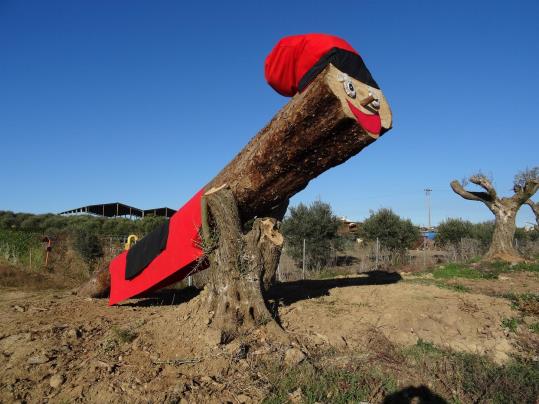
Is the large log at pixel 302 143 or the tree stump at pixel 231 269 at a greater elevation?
the large log at pixel 302 143

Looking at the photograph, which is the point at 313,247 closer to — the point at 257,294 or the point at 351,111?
the point at 257,294

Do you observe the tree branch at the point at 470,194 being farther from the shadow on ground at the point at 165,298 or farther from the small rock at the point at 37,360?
the small rock at the point at 37,360

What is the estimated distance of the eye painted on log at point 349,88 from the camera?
3334mm

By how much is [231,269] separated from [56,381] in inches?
72.9

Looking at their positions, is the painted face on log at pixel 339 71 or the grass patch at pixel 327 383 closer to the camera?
the grass patch at pixel 327 383

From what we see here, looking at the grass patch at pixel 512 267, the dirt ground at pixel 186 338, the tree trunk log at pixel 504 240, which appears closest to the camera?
the dirt ground at pixel 186 338

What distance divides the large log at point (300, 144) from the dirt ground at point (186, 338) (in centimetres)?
144

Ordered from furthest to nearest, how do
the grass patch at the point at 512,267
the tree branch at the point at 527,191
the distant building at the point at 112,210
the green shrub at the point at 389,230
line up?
the distant building at the point at 112,210, the green shrub at the point at 389,230, the tree branch at the point at 527,191, the grass patch at the point at 512,267

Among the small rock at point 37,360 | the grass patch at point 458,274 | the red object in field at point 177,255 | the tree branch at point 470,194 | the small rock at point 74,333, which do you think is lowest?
the small rock at point 37,360

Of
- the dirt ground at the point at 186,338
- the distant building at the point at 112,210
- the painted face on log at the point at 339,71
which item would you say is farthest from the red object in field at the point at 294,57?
the distant building at the point at 112,210

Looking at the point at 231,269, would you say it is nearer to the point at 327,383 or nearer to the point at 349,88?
the point at 327,383

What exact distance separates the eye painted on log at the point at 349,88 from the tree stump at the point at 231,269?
1685 mm

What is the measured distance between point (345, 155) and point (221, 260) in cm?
175

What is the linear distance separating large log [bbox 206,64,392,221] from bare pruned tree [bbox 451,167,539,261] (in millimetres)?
13707
